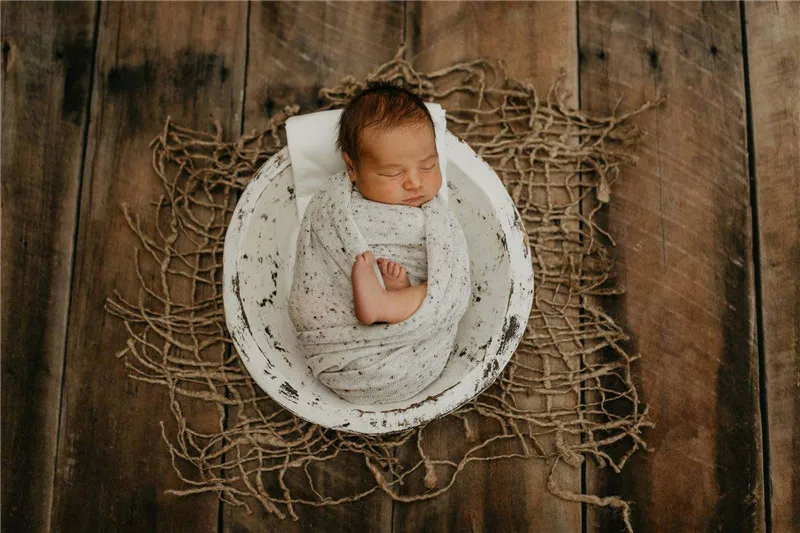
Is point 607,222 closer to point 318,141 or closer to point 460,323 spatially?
point 460,323

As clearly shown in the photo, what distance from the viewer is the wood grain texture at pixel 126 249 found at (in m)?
1.06

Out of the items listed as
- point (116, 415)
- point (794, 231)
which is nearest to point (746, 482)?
point (794, 231)

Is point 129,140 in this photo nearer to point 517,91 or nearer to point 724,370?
point 517,91

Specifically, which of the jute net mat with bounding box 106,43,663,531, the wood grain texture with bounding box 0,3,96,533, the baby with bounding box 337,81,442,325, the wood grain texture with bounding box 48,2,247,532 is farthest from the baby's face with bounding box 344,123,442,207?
the wood grain texture with bounding box 0,3,96,533

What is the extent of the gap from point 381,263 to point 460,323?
17cm

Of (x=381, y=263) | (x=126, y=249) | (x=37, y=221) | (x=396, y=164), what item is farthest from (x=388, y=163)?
(x=37, y=221)

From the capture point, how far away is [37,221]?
114 centimetres

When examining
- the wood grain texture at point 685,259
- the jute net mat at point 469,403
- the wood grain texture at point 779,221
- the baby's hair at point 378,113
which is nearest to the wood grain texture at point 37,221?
the jute net mat at point 469,403

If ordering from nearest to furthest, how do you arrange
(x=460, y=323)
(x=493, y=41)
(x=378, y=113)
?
(x=378, y=113)
(x=460, y=323)
(x=493, y=41)

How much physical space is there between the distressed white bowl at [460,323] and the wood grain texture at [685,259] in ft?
0.82

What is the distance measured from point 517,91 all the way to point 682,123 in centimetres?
29

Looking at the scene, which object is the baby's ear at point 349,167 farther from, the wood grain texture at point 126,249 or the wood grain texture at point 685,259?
the wood grain texture at point 685,259

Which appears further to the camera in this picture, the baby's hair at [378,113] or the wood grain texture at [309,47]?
the wood grain texture at [309,47]

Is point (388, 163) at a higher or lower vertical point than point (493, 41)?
lower
